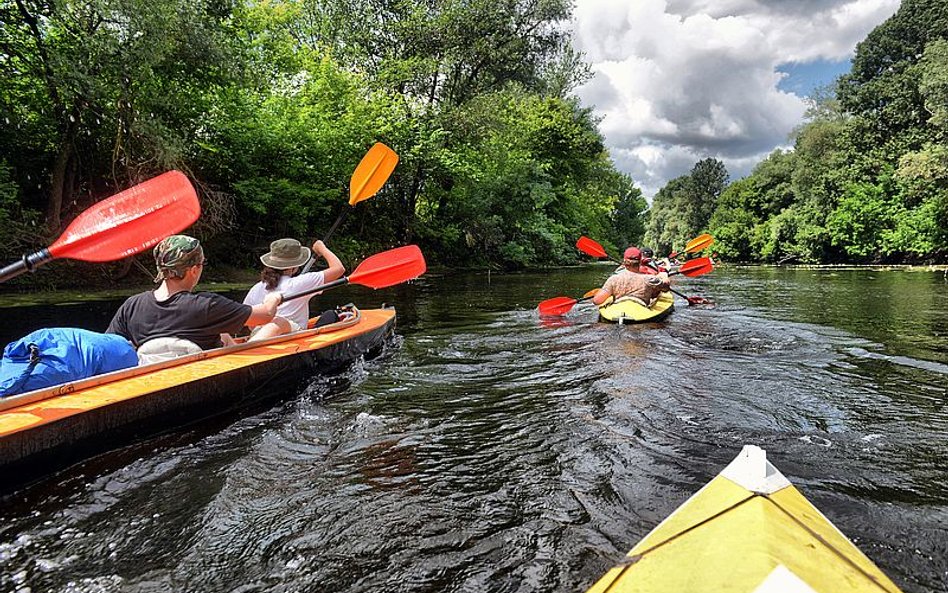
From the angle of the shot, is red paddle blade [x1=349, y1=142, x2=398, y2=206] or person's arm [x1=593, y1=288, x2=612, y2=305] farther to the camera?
person's arm [x1=593, y1=288, x2=612, y2=305]

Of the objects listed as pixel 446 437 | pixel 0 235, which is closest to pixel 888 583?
pixel 446 437

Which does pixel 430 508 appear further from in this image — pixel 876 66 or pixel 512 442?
pixel 876 66

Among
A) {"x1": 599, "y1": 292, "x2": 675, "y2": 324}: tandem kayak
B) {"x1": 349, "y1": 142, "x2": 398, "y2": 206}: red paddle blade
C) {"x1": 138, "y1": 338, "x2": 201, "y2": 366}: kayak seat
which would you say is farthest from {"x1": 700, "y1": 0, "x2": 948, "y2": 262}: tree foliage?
{"x1": 138, "y1": 338, "x2": 201, "y2": 366}: kayak seat

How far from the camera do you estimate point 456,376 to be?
15.3 ft

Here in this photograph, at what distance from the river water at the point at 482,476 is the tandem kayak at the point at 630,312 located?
1910mm

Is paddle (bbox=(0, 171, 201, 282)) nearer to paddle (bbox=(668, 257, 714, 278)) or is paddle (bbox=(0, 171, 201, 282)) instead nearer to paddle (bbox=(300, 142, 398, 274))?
paddle (bbox=(300, 142, 398, 274))

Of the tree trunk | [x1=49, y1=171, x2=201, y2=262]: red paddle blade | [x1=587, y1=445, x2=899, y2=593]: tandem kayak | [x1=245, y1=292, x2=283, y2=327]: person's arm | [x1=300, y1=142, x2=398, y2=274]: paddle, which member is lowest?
[x1=587, y1=445, x2=899, y2=593]: tandem kayak

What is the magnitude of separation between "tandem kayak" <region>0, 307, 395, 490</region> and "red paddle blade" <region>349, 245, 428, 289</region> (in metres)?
0.80

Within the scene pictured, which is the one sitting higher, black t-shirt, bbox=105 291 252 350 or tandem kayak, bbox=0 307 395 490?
black t-shirt, bbox=105 291 252 350

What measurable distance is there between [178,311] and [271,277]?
4.29 ft

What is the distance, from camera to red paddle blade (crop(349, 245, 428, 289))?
196 inches

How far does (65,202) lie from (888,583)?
14354 mm

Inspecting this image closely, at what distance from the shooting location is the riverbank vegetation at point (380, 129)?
10023 mm

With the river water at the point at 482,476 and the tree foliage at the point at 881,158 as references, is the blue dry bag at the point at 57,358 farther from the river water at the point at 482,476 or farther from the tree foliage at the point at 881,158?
the tree foliage at the point at 881,158
